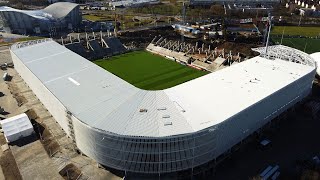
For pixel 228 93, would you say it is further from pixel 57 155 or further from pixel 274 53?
pixel 57 155

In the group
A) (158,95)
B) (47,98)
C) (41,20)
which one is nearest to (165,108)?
(158,95)

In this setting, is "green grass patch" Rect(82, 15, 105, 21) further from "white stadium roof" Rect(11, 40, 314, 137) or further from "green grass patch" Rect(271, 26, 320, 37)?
"green grass patch" Rect(271, 26, 320, 37)

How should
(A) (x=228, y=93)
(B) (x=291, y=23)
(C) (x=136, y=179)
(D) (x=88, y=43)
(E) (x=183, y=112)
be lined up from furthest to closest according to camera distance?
1. (B) (x=291, y=23)
2. (D) (x=88, y=43)
3. (A) (x=228, y=93)
4. (E) (x=183, y=112)
5. (C) (x=136, y=179)

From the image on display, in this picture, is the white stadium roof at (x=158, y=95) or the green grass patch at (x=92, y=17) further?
the green grass patch at (x=92, y=17)

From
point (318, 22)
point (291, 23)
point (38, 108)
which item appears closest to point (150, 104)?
point (38, 108)

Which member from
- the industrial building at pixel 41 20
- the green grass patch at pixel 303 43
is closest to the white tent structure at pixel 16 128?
the industrial building at pixel 41 20

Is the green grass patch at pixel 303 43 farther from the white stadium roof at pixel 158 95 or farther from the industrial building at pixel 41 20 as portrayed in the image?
the industrial building at pixel 41 20
